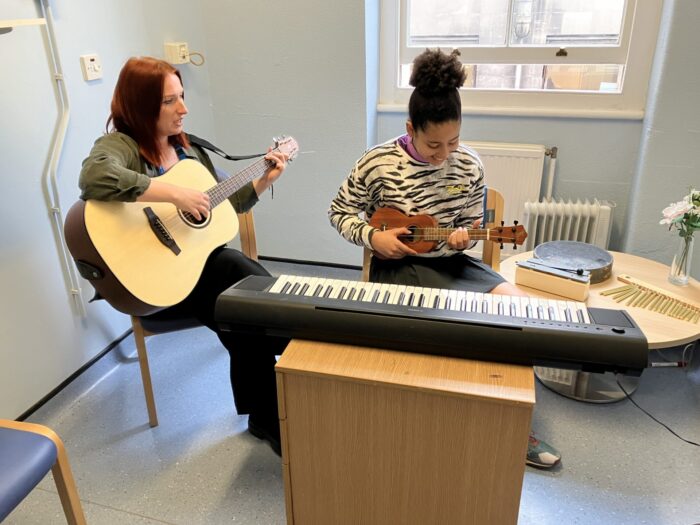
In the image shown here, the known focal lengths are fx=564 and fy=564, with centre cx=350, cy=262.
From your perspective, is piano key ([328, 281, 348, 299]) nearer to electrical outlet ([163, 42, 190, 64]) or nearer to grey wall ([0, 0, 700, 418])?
grey wall ([0, 0, 700, 418])

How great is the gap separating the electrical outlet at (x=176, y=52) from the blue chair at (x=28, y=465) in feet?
6.13

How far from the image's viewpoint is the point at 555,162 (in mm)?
2627

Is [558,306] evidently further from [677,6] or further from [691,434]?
[677,6]

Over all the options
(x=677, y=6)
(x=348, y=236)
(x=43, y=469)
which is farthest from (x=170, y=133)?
(x=677, y=6)

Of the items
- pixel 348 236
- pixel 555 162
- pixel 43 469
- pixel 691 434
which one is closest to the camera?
pixel 43 469

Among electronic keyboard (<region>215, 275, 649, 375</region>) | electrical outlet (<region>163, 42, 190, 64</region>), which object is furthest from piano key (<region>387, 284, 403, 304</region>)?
electrical outlet (<region>163, 42, 190, 64</region>)

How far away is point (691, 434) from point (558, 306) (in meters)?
1.06

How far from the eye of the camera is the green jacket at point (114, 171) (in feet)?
5.20

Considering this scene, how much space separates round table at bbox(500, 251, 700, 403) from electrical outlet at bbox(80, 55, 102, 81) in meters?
1.75

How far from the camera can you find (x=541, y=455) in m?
1.82

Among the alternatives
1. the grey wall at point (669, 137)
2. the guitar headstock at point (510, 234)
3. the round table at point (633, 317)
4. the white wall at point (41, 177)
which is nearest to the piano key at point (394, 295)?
the guitar headstock at point (510, 234)

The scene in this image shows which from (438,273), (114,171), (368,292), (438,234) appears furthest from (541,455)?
(114,171)

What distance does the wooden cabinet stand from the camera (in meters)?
1.15

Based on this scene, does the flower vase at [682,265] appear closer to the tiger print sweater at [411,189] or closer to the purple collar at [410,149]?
the tiger print sweater at [411,189]
